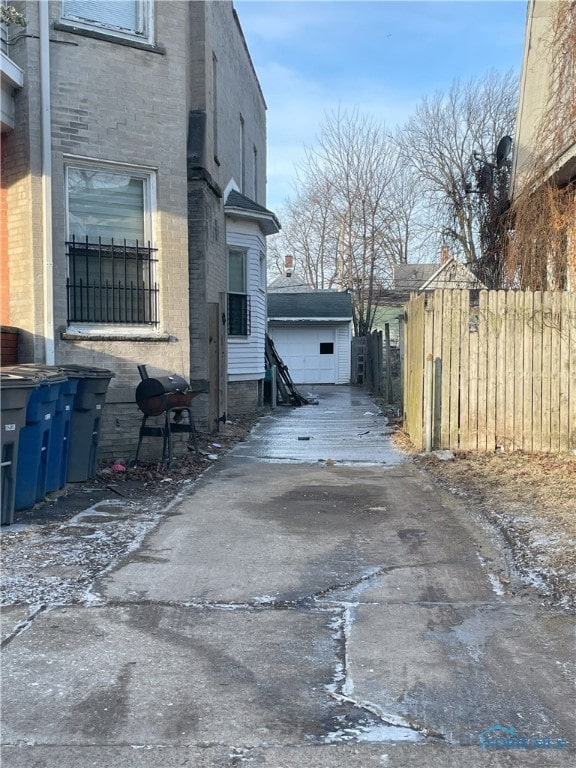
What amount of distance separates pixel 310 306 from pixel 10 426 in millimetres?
25957

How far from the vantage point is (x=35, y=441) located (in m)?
6.89

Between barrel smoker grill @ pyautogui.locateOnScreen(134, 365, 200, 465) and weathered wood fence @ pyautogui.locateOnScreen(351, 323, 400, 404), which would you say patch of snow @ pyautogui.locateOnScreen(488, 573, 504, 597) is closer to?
barrel smoker grill @ pyautogui.locateOnScreen(134, 365, 200, 465)

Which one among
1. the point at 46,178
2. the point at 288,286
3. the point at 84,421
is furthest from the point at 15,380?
the point at 288,286

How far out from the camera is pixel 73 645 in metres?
4.04

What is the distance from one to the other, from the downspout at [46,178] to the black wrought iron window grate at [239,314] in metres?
7.13

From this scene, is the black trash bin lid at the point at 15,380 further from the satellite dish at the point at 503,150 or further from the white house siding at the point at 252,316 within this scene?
the satellite dish at the point at 503,150

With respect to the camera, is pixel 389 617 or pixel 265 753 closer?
pixel 265 753

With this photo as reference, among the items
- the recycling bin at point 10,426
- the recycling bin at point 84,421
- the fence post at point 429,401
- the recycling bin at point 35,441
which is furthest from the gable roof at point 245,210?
the recycling bin at point 10,426

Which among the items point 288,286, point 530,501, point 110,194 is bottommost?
point 530,501

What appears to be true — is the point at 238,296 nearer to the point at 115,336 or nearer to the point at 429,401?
the point at 115,336

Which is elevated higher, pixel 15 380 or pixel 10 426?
pixel 15 380

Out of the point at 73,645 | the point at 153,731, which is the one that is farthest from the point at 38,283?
the point at 153,731

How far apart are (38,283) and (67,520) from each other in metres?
3.51

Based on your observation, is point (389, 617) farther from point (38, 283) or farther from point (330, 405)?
point (330, 405)
